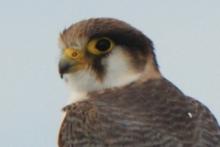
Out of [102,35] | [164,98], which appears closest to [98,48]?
[102,35]

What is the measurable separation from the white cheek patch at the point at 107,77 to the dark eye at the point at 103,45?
7cm

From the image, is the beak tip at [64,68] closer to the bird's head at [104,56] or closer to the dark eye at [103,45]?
the bird's head at [104,56]

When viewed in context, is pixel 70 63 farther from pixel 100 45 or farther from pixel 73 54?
pixel 100 45

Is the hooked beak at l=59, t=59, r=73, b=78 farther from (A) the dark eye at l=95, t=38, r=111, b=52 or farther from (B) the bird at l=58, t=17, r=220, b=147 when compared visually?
(A) the dark eye at l=95, t=38, r=111, b=52

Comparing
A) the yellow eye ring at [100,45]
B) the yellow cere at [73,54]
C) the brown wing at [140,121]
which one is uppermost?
the yellow eye ring at [100,45]

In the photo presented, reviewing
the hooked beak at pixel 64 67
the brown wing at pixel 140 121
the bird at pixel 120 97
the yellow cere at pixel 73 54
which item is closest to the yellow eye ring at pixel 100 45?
the bird at pixel 120 97

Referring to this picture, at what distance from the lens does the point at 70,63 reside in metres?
13.8

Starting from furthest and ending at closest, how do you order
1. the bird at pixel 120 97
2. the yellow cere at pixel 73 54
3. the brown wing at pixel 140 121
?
the yellow cere at pixel 73 54 → the bird at pixel 120 97 → the brown wing at pixel 140 121

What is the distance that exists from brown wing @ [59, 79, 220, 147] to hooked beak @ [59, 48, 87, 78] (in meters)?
0.40

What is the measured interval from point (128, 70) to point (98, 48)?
33 cm

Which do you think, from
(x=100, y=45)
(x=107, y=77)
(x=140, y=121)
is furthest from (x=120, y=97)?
(x=100, y=45)

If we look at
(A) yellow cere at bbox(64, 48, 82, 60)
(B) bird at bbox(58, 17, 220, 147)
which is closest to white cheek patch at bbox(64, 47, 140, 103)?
(B) bird at bbox(58, 17, 220, 147)

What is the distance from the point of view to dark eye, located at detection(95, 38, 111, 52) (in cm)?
1394

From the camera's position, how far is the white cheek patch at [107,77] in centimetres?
1372
